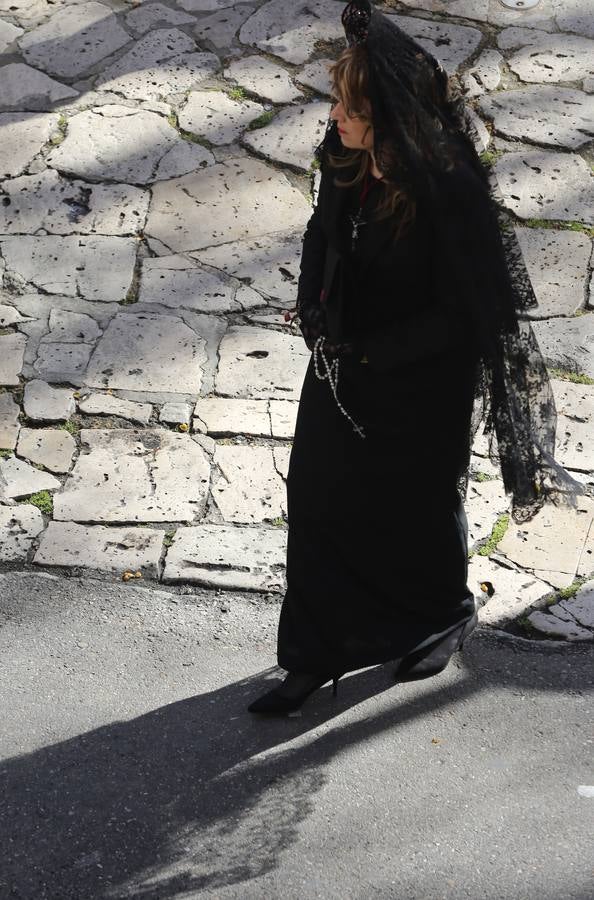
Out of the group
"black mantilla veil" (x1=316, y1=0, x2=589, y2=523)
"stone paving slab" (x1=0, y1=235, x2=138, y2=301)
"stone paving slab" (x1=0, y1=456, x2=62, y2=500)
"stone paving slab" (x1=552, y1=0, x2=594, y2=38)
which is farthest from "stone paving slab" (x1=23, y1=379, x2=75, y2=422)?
"stone paving slab" (x1=552, y1=0, x2=594, y2=38)

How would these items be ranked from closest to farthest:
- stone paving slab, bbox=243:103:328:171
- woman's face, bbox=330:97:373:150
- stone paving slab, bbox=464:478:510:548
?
woman's face, bbox=330:97:373:150 → stone paving slab, bbox=464:478:510:548 → stone paving slab, bbox=243:103:328:171

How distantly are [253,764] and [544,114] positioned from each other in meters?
3.91

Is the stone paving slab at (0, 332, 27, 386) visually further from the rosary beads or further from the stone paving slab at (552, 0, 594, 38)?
the stone paving slab at (552, 0, 594, 38)

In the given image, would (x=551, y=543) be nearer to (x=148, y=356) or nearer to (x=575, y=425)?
(x=575, y=425)

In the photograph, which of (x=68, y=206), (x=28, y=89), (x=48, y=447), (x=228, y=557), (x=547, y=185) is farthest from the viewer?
(x=28, y=89)

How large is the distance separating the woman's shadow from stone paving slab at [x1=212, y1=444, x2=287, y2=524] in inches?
25.2

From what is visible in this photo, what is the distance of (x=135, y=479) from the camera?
12.2ft

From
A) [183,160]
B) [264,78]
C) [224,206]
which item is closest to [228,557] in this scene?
[224,206]

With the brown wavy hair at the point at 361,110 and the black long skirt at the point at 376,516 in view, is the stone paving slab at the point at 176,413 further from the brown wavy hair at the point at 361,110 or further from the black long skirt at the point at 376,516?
the brown wavy hair at the point at 361,110

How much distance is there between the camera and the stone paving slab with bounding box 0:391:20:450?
3837 millimetres

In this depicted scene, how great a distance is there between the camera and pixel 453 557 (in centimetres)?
295

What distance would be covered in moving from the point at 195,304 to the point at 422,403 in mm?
1969

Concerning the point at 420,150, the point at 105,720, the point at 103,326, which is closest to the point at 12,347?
the point at 103,326

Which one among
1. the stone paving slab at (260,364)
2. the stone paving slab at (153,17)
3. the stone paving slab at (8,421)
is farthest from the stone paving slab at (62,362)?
the stone paving slab at (153,17)
